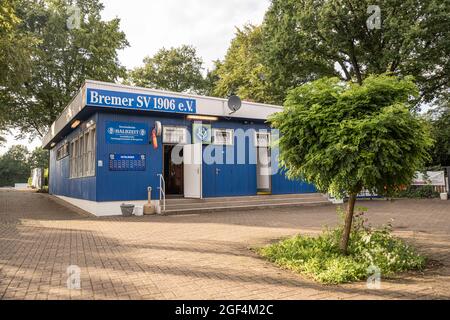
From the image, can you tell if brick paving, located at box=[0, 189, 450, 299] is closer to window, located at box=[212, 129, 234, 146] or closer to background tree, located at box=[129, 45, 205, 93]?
window, located at box=[212, 129, 234, 146]

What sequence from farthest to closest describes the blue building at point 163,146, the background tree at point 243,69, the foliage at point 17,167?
1. the foliage at point 17,167
2. the background tree at point 243,69
3. the blue building at point 163,146

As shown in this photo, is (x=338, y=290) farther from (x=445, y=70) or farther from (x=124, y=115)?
(x=445, y=70)

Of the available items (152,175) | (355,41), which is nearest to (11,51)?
(152,175)

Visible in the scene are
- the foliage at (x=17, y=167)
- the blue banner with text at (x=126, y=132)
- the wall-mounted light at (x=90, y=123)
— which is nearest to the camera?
the blue banner with text at (x=126, y=132)

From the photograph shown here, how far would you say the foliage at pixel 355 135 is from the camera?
Answer: 509 cm

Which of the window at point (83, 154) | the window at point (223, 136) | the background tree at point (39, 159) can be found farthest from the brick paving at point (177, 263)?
the background tree at point (39, 159)

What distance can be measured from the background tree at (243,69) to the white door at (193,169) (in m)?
14.5

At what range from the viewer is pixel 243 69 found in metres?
32.4

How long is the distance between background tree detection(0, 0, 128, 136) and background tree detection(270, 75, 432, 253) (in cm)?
2475

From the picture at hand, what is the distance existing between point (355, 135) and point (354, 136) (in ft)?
0.10

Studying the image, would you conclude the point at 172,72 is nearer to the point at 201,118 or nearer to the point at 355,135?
the point at 201,118

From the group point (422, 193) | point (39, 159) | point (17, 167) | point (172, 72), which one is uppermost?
point (172, 72)

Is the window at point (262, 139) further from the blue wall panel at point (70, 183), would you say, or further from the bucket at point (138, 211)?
the blue wall panel at point (70, 183)
